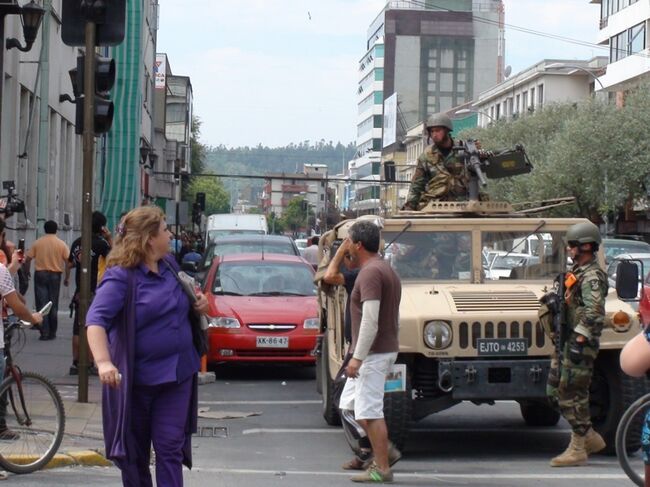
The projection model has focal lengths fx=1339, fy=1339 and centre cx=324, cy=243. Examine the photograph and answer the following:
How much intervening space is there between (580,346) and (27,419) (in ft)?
13.4

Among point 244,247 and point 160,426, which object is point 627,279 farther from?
point 244,247

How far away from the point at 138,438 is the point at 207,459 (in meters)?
3.78

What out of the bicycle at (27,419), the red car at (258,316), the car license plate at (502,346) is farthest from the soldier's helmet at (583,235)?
the red car at (258,316)

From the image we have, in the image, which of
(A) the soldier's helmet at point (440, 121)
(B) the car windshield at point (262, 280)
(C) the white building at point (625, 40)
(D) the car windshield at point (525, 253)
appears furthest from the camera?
(C) the white building at point (625, 40)

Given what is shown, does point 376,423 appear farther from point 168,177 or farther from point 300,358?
point 168,177

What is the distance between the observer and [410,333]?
10.4 meters

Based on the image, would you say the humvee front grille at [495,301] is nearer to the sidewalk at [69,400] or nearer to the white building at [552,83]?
the sidewalk at [69,400]

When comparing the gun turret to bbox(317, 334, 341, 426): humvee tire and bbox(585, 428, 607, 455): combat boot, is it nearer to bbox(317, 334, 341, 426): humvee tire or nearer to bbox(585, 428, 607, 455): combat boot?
bbox(317, 334, 341, 426): humvee tire

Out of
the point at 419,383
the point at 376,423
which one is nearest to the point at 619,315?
the point at 419,383

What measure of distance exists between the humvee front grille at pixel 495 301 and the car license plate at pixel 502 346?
277 mm

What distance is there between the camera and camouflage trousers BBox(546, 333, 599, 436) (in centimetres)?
1008

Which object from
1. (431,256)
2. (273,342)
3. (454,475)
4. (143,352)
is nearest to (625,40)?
(273,342)

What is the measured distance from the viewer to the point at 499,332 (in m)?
10.6

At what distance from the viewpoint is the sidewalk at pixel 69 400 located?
9.97 m
